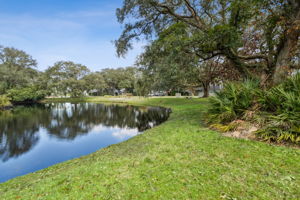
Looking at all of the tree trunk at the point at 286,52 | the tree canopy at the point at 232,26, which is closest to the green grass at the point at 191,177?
the tree trunk at the point at 286,52

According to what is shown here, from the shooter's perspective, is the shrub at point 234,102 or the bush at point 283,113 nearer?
the bush at point 283,113

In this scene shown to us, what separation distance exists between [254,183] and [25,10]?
18583 mm

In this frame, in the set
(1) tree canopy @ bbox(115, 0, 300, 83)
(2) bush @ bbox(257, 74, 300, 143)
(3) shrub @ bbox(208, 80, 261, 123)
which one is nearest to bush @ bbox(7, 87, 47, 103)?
(1) tree canopy @ bbox(115, 0, 300, 83)

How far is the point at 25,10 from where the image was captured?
12.6 meters

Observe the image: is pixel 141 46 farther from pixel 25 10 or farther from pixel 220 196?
pixel 25 10

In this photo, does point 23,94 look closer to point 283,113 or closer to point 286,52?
point 283,113

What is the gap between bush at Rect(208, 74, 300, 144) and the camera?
13.5 feet

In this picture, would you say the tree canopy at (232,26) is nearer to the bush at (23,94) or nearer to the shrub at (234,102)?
the shrub at (234,102)

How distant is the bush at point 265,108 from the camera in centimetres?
412

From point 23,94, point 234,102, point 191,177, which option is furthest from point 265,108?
point 23,94

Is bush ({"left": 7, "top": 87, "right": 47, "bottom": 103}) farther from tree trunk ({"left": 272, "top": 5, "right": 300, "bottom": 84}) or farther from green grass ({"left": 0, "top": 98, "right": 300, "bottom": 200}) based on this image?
tree trunk ({"left": 272, "top": 5, "right": 300, "bottom": 84})

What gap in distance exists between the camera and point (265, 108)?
5.14m

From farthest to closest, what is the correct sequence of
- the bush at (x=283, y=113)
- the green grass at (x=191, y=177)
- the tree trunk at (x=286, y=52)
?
the tree trunk at (x=286, y=52) < the bush at (x=283, y=113) < the green grass at (x=191, y=177)

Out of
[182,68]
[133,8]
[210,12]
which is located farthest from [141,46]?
[210,12]
